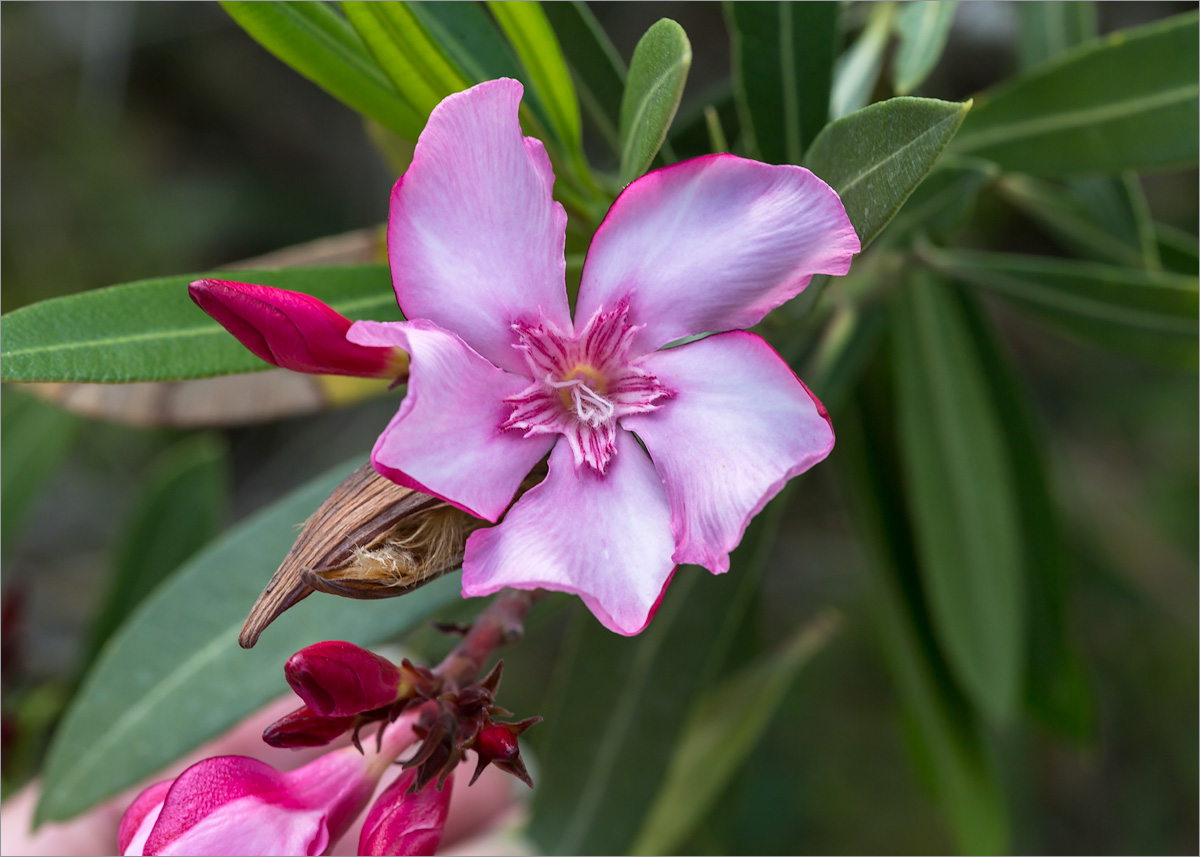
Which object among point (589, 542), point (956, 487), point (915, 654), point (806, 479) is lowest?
point (806, 479)

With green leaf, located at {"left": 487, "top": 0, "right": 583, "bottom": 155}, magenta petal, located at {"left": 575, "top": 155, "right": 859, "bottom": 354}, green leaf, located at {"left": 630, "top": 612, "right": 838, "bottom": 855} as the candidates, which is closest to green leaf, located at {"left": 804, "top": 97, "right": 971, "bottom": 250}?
magenta petal, located at {"left": 575, "top": 155, "right": 859, "bottom": 354}

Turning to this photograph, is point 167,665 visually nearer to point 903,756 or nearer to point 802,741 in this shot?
point 802,741

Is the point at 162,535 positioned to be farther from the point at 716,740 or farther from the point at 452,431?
the point at 452,431

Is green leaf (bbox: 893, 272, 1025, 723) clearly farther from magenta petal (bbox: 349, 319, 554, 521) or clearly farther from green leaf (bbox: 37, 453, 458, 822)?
magenta petal (bbox: 349, 319, 554, 521)

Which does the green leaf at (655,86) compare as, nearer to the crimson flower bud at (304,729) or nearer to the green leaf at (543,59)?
the green leaf at (543,59)

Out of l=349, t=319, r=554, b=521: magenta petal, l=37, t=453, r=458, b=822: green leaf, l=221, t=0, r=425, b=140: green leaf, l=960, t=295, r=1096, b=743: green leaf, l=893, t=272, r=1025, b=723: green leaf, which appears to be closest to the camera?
l=349, t=319, r=554, b=521: magenta petal

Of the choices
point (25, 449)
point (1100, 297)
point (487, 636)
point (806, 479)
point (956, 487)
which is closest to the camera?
point (487, 636)

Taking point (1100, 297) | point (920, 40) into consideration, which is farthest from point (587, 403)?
point (1100, 297)
